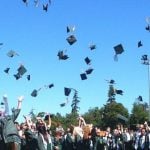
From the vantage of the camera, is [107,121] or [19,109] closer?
[19,109]

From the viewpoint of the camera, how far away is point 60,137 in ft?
91.2

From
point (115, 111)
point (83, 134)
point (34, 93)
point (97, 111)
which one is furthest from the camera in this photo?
point (97, 111)

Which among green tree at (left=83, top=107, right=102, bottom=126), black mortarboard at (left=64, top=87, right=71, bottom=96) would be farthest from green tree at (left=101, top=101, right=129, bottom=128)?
black mortarboard at (left=64, top=87, right=71, bottom=96)

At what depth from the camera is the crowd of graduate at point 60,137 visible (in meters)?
16.8

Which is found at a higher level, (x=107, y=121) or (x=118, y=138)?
(x=107, y=121)

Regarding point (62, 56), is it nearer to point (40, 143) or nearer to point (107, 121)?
point (40, 143)

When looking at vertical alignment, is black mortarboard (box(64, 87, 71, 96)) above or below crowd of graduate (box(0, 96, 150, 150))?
above

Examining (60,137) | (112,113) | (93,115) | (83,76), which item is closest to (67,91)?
(83,76)

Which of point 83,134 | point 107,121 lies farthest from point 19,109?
point 107,121

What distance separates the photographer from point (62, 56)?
2841 cm

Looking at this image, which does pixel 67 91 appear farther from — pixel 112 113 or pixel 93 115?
pixel 93 115

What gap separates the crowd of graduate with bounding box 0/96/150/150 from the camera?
16812 mm

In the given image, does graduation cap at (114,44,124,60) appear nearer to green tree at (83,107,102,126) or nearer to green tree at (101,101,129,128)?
green tree at (101,101,129,128)

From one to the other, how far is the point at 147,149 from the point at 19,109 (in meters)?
11.6
